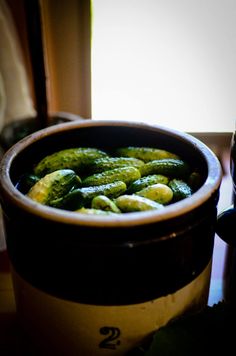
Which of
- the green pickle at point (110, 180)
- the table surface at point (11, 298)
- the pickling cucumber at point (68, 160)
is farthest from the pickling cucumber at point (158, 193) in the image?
the table surface at point (11, 298)

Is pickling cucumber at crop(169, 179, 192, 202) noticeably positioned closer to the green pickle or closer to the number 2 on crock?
the green pickle

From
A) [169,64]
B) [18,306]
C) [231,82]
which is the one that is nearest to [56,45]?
[169,64]

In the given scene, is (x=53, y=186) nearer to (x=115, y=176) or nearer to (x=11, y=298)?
(x=115, y=176)

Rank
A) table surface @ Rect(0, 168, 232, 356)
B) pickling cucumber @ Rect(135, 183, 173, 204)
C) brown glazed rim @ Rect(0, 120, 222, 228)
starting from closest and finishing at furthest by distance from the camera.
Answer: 1. brown glazed rim @ Rect(0, 120, 222, 228)
2. pickling cucumber @ Rect(135, 183, 173, 204)
3. table surface @ Rect(0, 168, 232, 356)

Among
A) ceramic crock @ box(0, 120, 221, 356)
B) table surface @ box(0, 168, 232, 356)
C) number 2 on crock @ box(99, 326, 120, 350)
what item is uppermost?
ceramic crock @ box(0, 120, 221, 356)

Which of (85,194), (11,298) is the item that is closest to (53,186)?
(85,194)

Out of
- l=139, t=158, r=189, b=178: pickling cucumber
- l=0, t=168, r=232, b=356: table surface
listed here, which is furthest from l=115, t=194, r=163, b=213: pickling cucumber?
l=0, t=168, r=232, b=356: table surface

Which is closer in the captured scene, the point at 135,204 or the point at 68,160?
the point at 135,204
